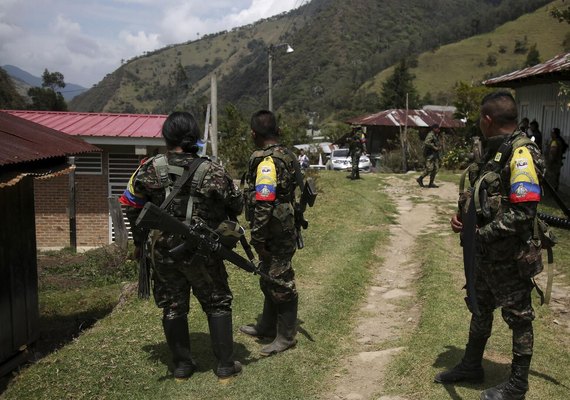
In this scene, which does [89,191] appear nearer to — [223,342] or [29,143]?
[29,143]

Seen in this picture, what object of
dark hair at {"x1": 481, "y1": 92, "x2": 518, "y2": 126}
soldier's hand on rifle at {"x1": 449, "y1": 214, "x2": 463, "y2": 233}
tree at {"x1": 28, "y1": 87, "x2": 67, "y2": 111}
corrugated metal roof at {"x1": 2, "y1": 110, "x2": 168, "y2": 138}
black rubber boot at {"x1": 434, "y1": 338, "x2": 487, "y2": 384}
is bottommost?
black rubber boot at {"x1": 434, "y1": 338, "x2": 487, "y2": 384}

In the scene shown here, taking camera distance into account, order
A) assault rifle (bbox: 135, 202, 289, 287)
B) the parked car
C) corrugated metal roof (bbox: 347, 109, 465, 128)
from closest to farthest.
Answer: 1. assault rifle (bbox: 135, 202, 289, 287)
2. the parked car
3. corrugated metal roof (bbox: 347, 109, 465, 128)

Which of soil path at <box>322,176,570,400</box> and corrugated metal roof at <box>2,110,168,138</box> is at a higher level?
corrugated metal roof at <box>2,110,168,138</box>

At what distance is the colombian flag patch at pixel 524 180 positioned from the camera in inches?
129

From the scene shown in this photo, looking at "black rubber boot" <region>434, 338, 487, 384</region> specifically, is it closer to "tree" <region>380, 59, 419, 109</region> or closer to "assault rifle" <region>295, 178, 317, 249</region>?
"assault rifle" <region>295, 178, 317, 249</region>

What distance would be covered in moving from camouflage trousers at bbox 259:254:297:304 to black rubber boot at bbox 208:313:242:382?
526mm

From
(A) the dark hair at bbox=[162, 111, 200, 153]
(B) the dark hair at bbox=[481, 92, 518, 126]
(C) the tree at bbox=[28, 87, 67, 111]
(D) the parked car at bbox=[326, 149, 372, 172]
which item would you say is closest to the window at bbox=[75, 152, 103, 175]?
(A) the dark hair at bbox=[162, 111, 200, 153]

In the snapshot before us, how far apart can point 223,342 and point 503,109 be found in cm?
257

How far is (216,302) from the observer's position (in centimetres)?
412

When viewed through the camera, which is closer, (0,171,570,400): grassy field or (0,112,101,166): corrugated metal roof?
(0,171,570,400): grassy field

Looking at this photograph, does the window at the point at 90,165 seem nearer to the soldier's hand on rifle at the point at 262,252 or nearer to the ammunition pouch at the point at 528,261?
the soldier's hand on rifle at the point at 262,252

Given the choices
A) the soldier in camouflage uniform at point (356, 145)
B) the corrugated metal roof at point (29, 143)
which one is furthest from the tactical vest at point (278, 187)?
the soldier in camouflage uniform at point (356, 145)

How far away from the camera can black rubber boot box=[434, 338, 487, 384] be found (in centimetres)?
390

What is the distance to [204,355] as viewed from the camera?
15.5 feet
